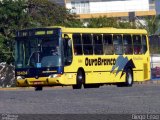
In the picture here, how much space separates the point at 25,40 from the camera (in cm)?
3616

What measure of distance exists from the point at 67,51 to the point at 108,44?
328 centimetres

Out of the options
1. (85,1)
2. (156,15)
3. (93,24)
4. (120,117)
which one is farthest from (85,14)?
(120,117)

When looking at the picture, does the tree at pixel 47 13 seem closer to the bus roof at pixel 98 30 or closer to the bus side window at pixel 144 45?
the bus side window at pixel 144 45

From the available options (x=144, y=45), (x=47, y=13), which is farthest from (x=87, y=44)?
(x=47, y=13)

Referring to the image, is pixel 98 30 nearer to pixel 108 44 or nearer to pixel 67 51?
pixel 108 44

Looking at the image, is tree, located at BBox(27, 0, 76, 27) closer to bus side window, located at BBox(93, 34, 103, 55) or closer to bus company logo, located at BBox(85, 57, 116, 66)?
bus company logo, located at BBox(85, 57, 116, 66)

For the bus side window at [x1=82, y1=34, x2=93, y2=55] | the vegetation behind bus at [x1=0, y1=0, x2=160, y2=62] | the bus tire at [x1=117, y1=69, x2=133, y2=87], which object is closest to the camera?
the bus side window at [x1=82, y1=34, x2=93, y2=55]

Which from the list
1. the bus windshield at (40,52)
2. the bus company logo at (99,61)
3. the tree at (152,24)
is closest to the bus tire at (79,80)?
the bus company logo at (99,61)

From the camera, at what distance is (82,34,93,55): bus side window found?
3648cm

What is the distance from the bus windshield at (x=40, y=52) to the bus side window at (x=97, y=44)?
108 inches

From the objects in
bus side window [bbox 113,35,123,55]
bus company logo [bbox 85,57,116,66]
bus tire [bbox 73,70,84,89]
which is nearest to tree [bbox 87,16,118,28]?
bus side window [bbox 113,35,123,55]

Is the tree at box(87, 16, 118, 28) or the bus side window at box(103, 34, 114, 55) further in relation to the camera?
the tree at box(87, 16, 118, 28)

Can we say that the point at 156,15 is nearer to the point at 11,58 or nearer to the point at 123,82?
the point at 11,58

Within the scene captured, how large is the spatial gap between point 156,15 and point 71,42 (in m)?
48.4
